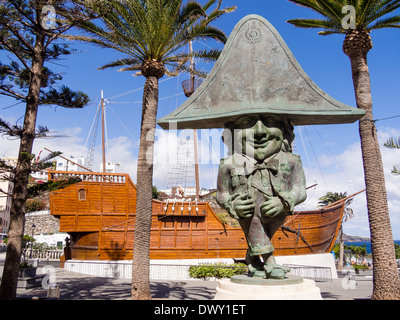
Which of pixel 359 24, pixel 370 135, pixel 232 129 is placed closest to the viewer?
pixel 232 129

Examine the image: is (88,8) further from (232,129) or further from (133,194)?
(133,194)

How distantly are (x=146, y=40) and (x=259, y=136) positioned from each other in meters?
6.51

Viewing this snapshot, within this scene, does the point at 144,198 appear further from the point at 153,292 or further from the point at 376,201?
the point at 376,201

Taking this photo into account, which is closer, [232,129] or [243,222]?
[243,222]

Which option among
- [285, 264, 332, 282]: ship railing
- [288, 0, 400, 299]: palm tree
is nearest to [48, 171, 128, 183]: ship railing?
[285, 264, 332, 282]: ship railing

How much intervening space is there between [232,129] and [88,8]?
6293 millimetres

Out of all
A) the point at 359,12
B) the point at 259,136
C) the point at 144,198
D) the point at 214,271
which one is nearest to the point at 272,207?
the point at 259,136

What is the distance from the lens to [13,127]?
7711mm

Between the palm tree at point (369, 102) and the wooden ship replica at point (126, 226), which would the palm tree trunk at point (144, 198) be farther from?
the wooden ship replica at point (126, 226)

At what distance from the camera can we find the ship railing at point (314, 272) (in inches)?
569

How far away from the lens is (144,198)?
8.51 meters

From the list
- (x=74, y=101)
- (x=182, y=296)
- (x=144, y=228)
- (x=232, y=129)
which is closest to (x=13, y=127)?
(x=74, y=101)

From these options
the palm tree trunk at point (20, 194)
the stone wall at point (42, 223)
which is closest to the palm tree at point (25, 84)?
the palm tree trunk at point (20, 194)

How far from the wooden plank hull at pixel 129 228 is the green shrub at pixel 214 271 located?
6.42 ft
